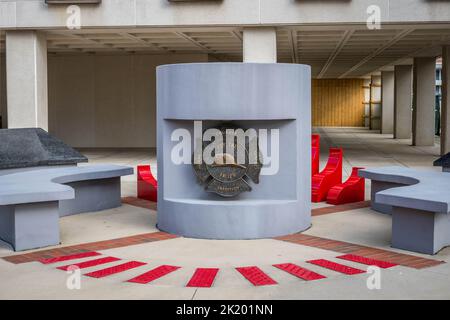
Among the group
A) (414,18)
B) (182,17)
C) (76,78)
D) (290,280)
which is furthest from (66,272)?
(76,78)

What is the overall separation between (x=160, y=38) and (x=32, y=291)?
15844 millimetres

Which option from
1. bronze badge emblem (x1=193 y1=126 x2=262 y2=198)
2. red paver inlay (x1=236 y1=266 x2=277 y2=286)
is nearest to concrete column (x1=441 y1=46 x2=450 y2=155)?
bronze badge emblem (x1=193 y1=126 x2=262 y2=198)

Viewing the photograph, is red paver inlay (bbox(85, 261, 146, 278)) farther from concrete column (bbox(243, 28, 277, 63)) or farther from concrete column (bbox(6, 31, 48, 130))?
concrete column (bbox(6, 31, 48, 130))

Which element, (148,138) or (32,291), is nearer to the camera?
(32,291)

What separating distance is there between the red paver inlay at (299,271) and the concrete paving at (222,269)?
4.1 inches

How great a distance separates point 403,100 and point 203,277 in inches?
1136

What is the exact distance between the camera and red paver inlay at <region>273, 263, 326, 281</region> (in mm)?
7020

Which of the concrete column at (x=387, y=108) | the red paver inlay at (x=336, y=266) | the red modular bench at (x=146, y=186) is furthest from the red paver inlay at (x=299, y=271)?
the concrete column at (x=387, y=108)

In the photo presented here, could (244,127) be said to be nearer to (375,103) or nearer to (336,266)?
(336,266)

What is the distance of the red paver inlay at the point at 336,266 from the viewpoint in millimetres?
7246

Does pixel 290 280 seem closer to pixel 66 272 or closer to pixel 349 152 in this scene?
pixel 66 272

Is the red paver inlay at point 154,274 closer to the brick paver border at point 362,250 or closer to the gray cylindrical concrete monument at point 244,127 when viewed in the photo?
the gray cylindrical concrete monument at point 244,127

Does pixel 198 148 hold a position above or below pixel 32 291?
above

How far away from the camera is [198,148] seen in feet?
30.9
